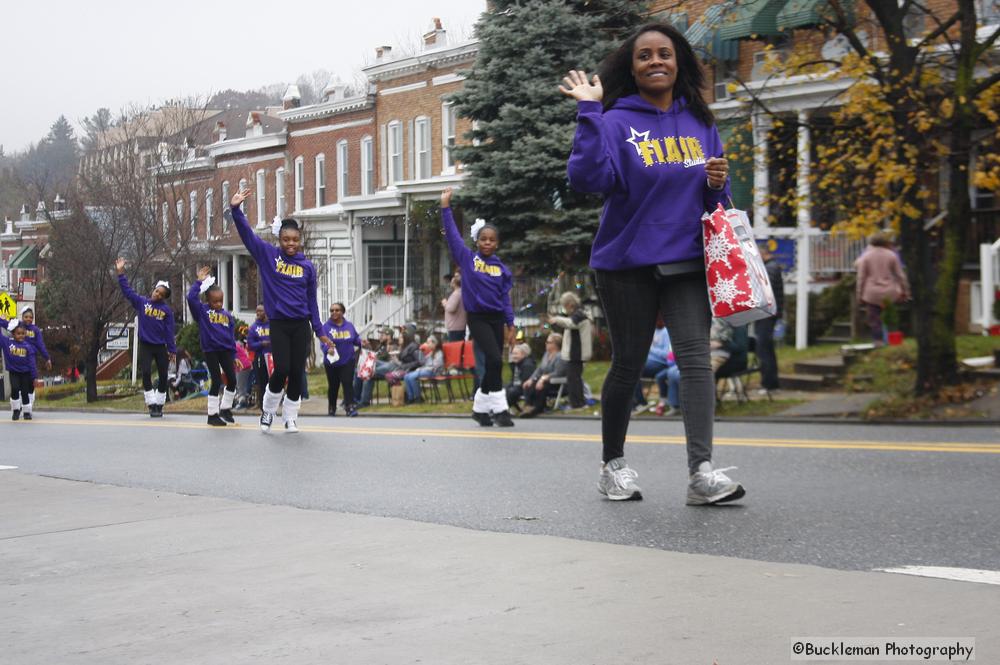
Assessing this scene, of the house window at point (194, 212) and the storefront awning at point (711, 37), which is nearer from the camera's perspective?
the storefront awning at point (711, 37)

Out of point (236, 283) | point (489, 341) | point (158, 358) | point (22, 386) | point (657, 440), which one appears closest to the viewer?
point (657, 440)

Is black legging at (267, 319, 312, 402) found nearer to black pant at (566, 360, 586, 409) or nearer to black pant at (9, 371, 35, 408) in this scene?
black pant at (566, 360, 586, 409)

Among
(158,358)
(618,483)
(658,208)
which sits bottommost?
(618,483)

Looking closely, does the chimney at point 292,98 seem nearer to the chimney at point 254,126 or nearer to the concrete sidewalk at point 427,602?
the chimney at point 254,126

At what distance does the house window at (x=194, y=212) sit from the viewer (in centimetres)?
4622

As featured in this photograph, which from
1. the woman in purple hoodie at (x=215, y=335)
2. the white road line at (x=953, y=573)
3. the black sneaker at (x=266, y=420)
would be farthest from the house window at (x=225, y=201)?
the white road line at (x=953, y=573)

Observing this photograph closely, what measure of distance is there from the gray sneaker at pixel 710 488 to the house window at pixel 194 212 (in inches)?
1606

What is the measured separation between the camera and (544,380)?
18.3m

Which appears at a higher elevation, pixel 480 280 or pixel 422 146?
pixel 422 146

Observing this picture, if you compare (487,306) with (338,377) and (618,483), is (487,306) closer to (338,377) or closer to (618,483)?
(618,483)

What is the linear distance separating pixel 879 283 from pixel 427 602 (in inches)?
646

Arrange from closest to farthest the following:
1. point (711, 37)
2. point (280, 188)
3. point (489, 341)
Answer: point (489, 341)
point (711, 37)
point (280, 188)

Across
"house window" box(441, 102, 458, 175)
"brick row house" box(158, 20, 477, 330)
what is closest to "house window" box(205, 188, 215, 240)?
"brick row house" box(158, 20, 477, 330)

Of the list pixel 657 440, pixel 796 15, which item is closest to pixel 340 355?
pixel 796 15
